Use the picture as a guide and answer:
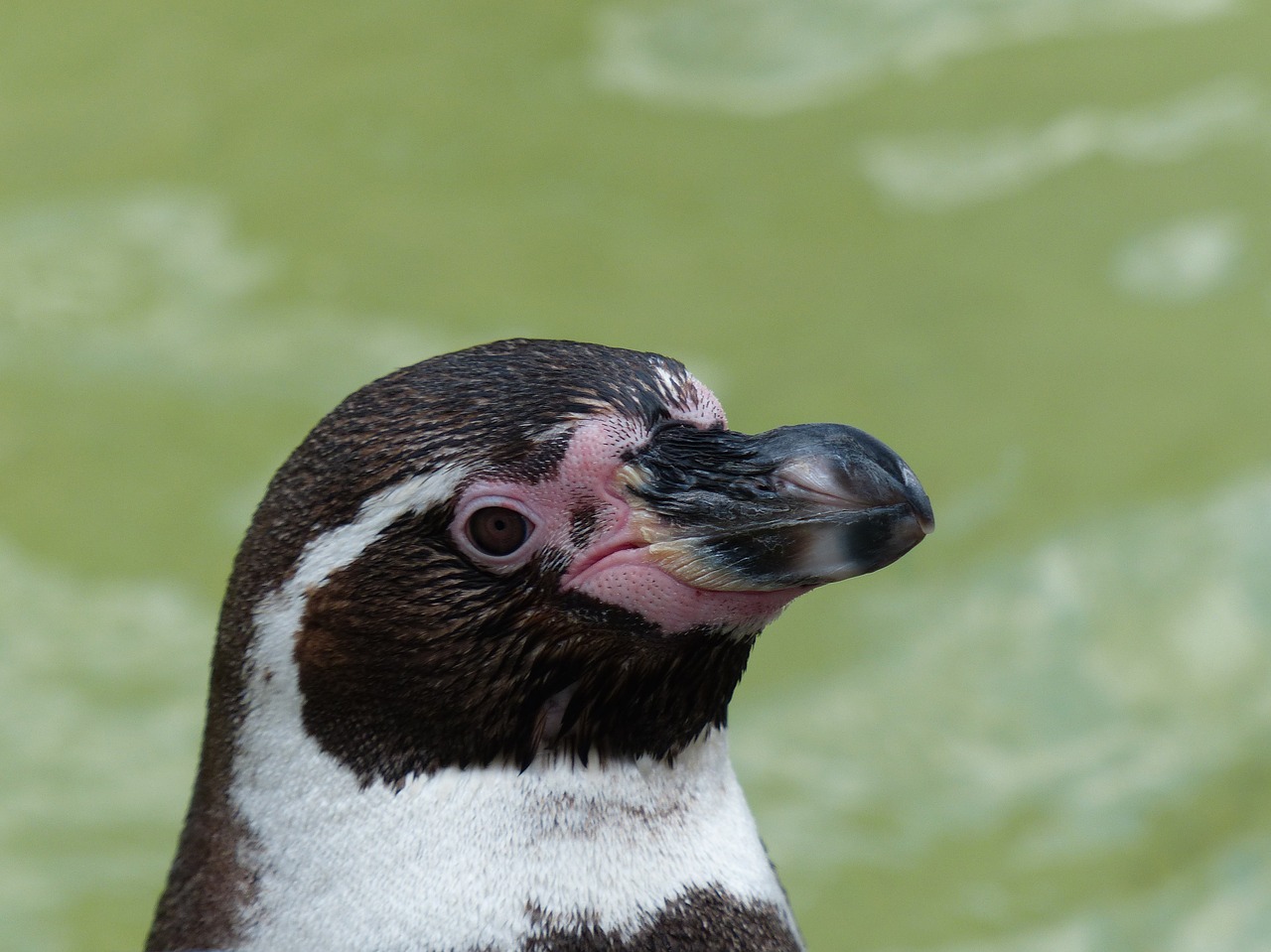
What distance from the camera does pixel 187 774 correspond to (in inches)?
136

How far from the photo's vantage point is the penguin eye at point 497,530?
1.53 meters

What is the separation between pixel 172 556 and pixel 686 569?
240 cm

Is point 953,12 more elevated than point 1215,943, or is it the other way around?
point 953,12

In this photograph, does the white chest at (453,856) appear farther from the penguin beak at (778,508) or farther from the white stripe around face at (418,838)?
the penguin beak at (778,508)

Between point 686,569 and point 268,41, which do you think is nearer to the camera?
point 686,569

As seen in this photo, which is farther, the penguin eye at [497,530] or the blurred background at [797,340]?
the blurred background at [797,340]

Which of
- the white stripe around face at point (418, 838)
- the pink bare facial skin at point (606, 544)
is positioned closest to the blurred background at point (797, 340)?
the white stripe around face at point (418, 838)

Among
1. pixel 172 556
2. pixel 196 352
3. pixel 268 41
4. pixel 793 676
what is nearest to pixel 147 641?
pixel 172 556

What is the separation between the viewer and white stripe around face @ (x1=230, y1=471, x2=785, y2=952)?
5.04 feet

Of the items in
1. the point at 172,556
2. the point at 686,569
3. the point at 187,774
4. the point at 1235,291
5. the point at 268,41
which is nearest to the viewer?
the point at 686,569

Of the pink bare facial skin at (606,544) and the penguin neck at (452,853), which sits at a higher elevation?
the pink bare facial skin at (606,544)

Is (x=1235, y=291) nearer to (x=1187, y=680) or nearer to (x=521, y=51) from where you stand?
(x=1187, y=680)

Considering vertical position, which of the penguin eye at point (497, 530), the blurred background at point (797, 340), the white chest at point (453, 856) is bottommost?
the white chest at point (453, 856)

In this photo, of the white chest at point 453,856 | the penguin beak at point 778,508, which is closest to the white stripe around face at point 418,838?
the white chest at point 453,856
